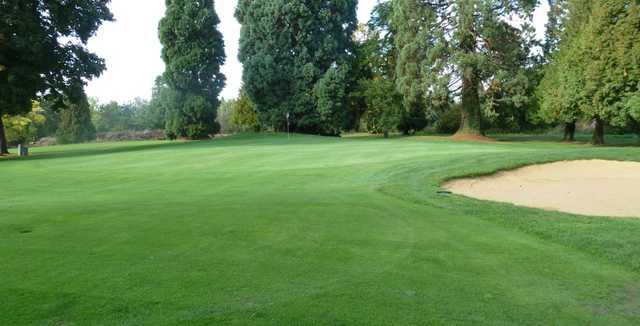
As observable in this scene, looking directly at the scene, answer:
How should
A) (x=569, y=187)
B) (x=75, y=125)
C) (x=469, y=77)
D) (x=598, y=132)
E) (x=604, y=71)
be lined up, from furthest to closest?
(x=75, y=125), (x=469, y=77), (x=598, y=132), (x=604, y=71), (x=569, y=187)

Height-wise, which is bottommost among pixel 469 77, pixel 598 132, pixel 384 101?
pixel 598 132

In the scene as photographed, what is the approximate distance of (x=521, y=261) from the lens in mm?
4703

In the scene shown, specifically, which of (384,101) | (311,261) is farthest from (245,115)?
(311,261)

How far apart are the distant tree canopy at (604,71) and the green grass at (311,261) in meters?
20.6

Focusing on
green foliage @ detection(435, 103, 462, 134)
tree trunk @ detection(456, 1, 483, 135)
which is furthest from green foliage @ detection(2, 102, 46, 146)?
green foliage @ detection(435, 103, 462, 134)

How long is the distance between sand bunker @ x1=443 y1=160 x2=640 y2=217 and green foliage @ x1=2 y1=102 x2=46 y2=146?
42.5 m

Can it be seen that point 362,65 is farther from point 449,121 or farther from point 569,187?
point 569,187

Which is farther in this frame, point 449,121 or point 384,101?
point 449,121

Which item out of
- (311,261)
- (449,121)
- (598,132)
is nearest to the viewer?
(311,261)

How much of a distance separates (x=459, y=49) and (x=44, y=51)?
2680 centimetres

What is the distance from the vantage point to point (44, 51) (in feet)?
82.8

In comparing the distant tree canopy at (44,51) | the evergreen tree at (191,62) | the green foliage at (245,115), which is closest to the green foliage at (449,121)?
the green foliage at (245,115)

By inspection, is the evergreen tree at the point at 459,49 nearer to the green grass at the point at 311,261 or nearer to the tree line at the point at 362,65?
the tree line at the point at 362,65

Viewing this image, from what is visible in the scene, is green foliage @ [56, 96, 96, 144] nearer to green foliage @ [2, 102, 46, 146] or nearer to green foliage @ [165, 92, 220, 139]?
green foliage @ [2, 102, 46, 146]
